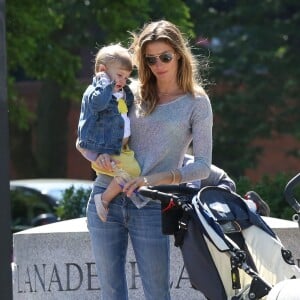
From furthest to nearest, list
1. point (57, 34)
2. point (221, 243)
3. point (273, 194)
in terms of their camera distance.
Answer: point (57, 34)
point (273, 194)
point (221, 243)

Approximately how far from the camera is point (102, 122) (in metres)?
5.31

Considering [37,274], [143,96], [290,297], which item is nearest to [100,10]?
[37,274]

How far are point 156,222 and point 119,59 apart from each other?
2.82 feet

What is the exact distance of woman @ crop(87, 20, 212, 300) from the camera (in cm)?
526

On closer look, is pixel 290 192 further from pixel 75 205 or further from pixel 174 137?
pixel 75 205

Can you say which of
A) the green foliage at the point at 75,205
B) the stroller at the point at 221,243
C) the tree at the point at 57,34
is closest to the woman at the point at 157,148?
the stroller at the point at 221,243

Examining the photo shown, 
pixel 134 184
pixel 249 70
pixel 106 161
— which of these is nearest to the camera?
pixel 134 184

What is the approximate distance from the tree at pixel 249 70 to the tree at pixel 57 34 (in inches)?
165

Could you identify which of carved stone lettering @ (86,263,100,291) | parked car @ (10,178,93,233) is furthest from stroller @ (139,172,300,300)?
parked car @ (10,178,93,233)

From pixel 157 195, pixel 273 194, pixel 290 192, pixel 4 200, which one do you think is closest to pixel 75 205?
pixel 273 194

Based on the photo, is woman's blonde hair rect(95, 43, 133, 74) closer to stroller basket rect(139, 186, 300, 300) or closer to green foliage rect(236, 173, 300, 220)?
stroller basket rect(139, 186, 300, 300)

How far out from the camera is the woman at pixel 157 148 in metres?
5.26

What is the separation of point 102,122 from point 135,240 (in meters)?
0.63

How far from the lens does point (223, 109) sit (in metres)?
23.6
